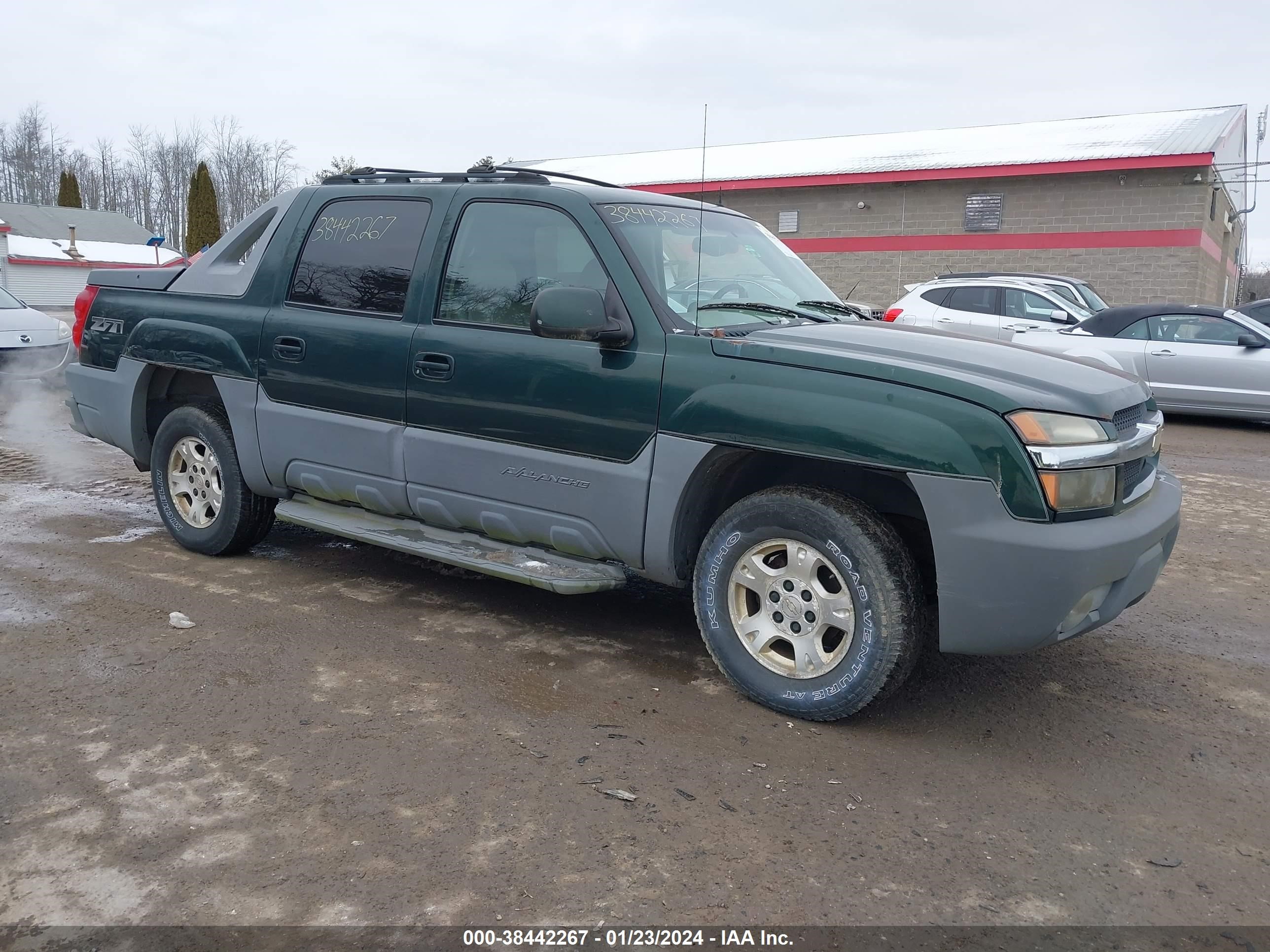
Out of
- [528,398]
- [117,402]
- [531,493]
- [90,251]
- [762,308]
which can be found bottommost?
[531,493]

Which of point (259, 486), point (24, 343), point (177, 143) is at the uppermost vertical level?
point (177, 143)

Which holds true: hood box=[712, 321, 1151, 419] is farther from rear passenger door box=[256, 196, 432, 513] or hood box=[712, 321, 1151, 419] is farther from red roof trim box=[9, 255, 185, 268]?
red roof trim box=[9, 255, 185, 268]

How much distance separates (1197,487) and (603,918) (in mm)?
7454

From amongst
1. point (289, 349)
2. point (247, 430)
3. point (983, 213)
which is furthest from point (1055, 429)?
point (983, 213)

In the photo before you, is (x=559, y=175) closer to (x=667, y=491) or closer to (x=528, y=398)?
(x=528, y=398)

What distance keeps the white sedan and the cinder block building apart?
1445 centimetres

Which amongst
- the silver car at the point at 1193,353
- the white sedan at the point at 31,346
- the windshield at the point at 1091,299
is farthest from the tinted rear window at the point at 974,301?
the white sedan at the point at 31,346

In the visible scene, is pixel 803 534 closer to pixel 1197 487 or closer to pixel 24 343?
pixel 1197 487

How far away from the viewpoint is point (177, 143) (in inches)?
2908

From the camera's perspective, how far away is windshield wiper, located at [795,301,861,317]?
459cm

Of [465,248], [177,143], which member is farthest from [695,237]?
[177,143]

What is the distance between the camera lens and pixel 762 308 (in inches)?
170

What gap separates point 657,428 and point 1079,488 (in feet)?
4.88

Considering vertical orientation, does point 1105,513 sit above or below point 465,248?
below
